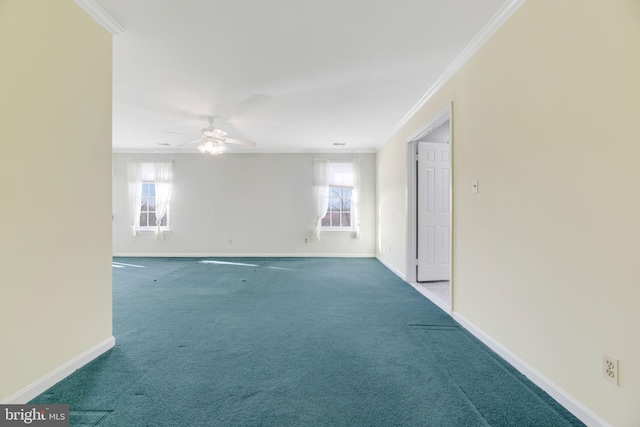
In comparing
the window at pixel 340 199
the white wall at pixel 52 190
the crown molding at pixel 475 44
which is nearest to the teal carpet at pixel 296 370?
the white wall at pixel 52 190

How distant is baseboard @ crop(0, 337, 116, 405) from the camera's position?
1.49 m

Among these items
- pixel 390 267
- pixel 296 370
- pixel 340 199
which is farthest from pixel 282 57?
Answer: pixel 340 199

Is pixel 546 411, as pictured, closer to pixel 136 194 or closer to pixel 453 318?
pixel 453 318

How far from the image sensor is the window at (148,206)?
254 inches

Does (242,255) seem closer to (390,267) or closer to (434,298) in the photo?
(390,267)

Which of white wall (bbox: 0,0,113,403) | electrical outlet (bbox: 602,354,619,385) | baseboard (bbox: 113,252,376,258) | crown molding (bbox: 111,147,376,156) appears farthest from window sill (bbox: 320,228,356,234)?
electrical outlet (bbox: 602,354,619,385)

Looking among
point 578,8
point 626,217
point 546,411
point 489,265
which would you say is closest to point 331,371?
point 546,411

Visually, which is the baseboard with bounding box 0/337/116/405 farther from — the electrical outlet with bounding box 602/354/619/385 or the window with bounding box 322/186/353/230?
the window with bounding box 322/186/353/230

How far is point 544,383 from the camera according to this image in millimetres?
1652

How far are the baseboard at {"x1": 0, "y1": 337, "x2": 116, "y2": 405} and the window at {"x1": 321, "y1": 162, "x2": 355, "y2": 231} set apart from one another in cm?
483

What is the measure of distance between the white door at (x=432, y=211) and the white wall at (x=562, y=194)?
1.69 meters

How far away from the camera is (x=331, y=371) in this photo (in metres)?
1.88

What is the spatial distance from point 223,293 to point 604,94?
391 cm

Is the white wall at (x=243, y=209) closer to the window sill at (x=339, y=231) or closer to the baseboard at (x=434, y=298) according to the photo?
the window sill at (x=339, y=231)
